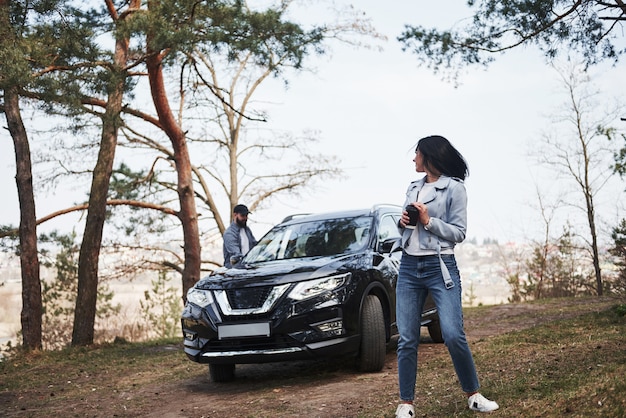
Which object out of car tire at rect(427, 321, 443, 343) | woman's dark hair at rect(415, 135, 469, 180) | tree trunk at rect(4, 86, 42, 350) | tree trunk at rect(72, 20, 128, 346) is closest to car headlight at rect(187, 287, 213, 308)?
woman's dark hair at rect(415, 135, 469, 180)

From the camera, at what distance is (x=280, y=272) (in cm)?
665

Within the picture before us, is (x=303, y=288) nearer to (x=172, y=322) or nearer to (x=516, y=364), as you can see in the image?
(x=516, y=364)

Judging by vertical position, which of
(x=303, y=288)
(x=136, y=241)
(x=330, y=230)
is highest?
(x=136, y=241)

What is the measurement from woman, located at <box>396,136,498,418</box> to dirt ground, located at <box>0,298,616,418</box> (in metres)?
0.82

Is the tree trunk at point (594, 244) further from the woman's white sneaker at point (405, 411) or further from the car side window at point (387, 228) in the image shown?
the woman's white sneaker at point (405, 411)

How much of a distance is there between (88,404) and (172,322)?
2110cm

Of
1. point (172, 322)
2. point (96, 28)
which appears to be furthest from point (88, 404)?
point (172, 322)

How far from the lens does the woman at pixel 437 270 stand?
14.5ft

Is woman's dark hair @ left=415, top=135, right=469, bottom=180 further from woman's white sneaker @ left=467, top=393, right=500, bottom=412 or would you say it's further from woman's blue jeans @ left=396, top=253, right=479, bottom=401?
woman's white sneaker @ left=467, top=393, right=500, bottom=412

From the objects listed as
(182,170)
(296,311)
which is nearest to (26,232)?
(182,170)

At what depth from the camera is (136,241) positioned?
22.3 metres

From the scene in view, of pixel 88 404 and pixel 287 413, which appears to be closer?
pixel 287 413

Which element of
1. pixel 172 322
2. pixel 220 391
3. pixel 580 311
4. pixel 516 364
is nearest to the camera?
pixel 516 364

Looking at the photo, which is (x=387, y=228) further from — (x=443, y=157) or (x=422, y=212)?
(x=422, y=212)
